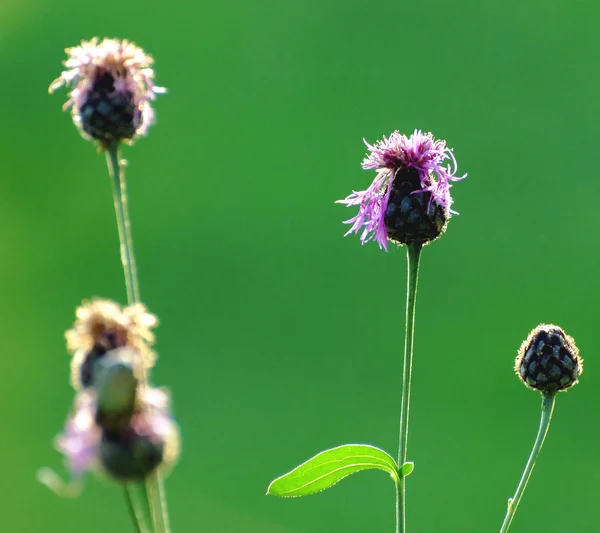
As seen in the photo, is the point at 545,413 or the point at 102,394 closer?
the point at 102,394

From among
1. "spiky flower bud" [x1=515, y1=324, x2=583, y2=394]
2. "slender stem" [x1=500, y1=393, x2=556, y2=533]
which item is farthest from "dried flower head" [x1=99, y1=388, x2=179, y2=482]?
"spiky flower bud" [x1=515, y1=324, x2=583, y2=394]

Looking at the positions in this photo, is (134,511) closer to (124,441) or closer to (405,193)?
(124,441)

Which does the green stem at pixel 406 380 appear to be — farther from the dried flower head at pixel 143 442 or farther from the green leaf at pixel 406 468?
the dried flower head at pixel 143 442

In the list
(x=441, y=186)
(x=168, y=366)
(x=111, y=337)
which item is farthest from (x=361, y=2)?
(x=111, y=337)

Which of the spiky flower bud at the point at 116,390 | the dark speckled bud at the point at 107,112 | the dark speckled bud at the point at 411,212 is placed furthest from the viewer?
the dark speckled bud at the point at 411,212

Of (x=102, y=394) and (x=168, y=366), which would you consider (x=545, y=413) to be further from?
(x=168, y=366)

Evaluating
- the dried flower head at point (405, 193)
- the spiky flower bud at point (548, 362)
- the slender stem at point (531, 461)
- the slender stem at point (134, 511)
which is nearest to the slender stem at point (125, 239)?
the slender stem at point (134, 511)
